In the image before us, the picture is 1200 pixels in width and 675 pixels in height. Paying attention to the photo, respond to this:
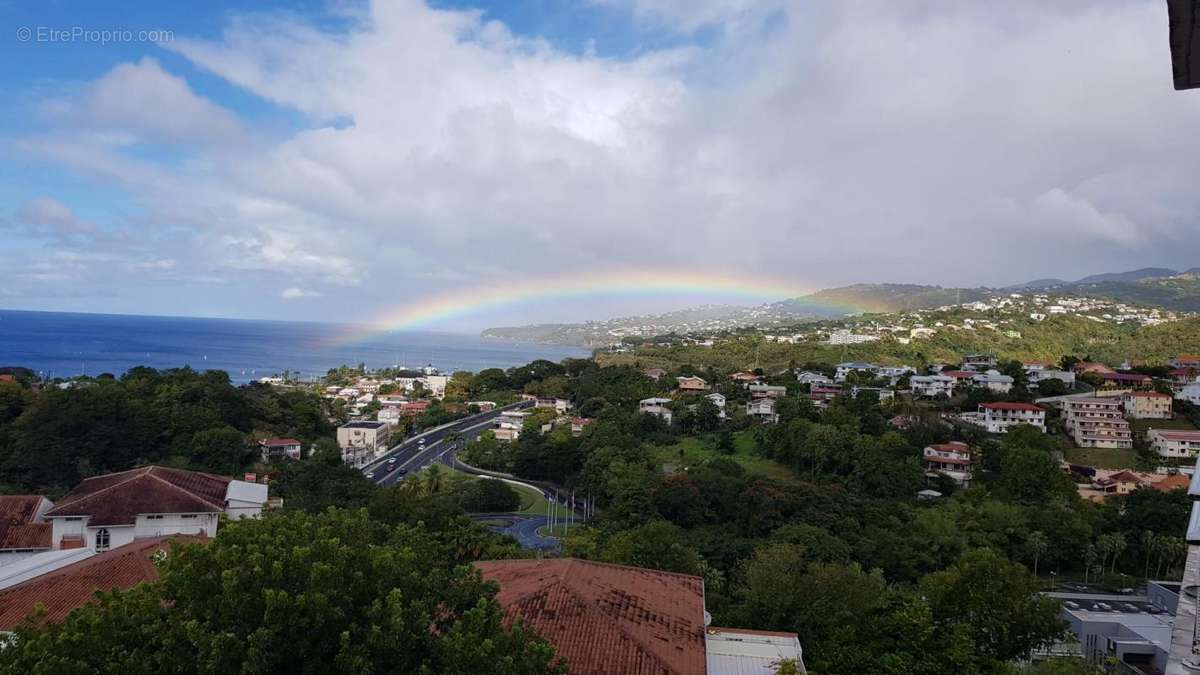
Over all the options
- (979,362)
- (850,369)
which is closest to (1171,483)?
(850,369)

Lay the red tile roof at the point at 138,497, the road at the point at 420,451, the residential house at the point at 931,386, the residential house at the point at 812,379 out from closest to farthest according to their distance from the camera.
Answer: the red tile roof at the point at 138,497 → the road at the point at 420,451 → the residential house at the point at 931,386 → the residential house at the point at 812,379

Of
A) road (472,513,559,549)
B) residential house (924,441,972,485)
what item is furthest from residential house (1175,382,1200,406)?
road (472,513,559,549)

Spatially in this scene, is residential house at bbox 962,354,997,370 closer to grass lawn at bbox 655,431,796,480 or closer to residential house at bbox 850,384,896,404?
residential house at bbox 850,384,896,404

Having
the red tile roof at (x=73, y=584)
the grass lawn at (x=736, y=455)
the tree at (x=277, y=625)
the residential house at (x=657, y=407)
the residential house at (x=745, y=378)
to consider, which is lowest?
the grass lawn at (x=736, y=455)

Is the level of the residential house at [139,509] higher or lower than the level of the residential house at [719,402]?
higher

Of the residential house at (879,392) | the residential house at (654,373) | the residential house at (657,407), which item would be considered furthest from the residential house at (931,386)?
the residential house at (654,373)

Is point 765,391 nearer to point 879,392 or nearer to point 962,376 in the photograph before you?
point 879,392

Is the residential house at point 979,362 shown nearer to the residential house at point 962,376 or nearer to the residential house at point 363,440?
the residential house at point 962,376
